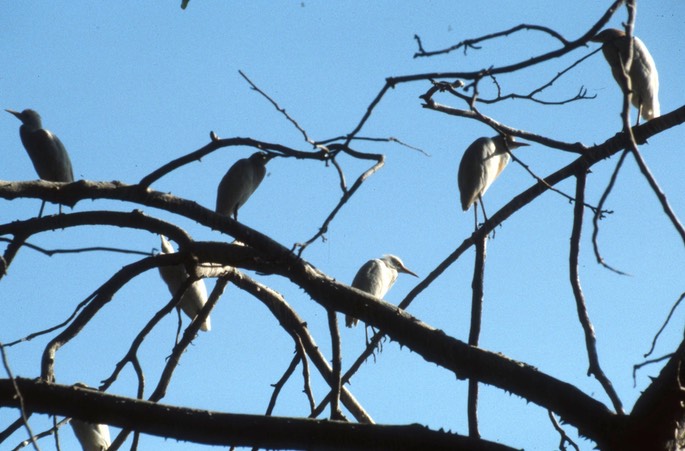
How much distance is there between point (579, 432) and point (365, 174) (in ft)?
3.19

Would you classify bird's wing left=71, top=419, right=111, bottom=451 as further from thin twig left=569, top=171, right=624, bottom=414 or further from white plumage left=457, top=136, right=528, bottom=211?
thin twig left=569, top=171, right=624, bottom=414

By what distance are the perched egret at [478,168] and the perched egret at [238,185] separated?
5.55 ft

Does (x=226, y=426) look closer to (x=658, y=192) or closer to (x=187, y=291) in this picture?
(x=658, y=192)

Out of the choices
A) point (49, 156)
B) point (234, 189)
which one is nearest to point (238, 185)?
point (234, 189)

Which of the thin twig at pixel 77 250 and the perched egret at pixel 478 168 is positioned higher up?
the perched egret at pixel 478 168

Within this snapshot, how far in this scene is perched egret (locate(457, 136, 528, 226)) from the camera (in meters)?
6.60

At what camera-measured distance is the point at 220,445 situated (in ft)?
6.99

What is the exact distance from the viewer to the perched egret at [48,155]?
697 cm

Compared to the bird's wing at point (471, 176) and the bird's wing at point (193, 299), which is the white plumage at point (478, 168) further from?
the bird's wing at point (193, 299)

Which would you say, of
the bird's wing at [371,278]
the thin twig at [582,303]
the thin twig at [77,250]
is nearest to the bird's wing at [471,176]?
the bird's wing at [371,278]

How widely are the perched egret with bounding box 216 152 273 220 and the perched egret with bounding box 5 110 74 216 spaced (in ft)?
4.43

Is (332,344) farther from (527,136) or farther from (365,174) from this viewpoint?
(527,136)

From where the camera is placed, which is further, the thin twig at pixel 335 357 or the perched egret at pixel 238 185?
the perched egret at pixel 238 185

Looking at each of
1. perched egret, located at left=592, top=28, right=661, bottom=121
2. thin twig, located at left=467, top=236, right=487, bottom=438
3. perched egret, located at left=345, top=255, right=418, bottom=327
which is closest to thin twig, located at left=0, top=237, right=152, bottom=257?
thin twig, located at left=467, top=236, right=487, bottom=438
